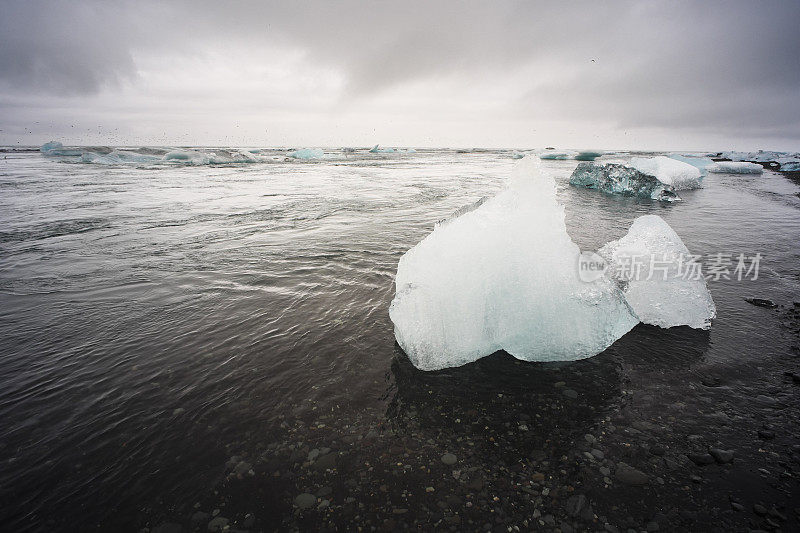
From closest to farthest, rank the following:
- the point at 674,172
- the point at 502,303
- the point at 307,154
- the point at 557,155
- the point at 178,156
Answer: the point at 502,303
the point at 674,172
the point at 178,156
the point at 307,154
the point at 557,155

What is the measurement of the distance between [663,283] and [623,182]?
1615cm

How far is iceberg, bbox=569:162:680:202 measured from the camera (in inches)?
642

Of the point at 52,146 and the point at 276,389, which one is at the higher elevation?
the point at 52,146

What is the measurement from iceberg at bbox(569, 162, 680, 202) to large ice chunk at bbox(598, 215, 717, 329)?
14.1 metres

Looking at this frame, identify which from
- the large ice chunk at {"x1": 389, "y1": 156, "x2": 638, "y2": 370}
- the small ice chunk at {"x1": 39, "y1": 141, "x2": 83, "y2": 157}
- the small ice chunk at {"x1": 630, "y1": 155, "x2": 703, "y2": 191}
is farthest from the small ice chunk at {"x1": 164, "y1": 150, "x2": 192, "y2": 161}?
the large ice chunk at {"x1": 389, "y1": 156, "x2": 638, "y2": 370}

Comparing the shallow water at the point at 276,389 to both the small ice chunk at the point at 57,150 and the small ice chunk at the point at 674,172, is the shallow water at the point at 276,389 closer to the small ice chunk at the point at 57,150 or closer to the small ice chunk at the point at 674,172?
the small ice chunk at the point at 674,172

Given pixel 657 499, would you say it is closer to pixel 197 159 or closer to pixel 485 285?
pixel 485 285

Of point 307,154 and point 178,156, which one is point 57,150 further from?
point 307,154

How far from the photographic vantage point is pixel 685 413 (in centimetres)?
302

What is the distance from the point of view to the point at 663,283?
4.64m

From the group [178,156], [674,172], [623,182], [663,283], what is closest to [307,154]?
[178,156]

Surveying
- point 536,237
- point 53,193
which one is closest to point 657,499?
point 536,237

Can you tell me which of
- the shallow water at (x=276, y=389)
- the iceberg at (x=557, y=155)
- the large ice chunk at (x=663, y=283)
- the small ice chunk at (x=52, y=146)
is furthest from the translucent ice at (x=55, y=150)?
the iceberg at (x=557, y=155)

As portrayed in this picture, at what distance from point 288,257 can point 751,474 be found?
23.6 feet
